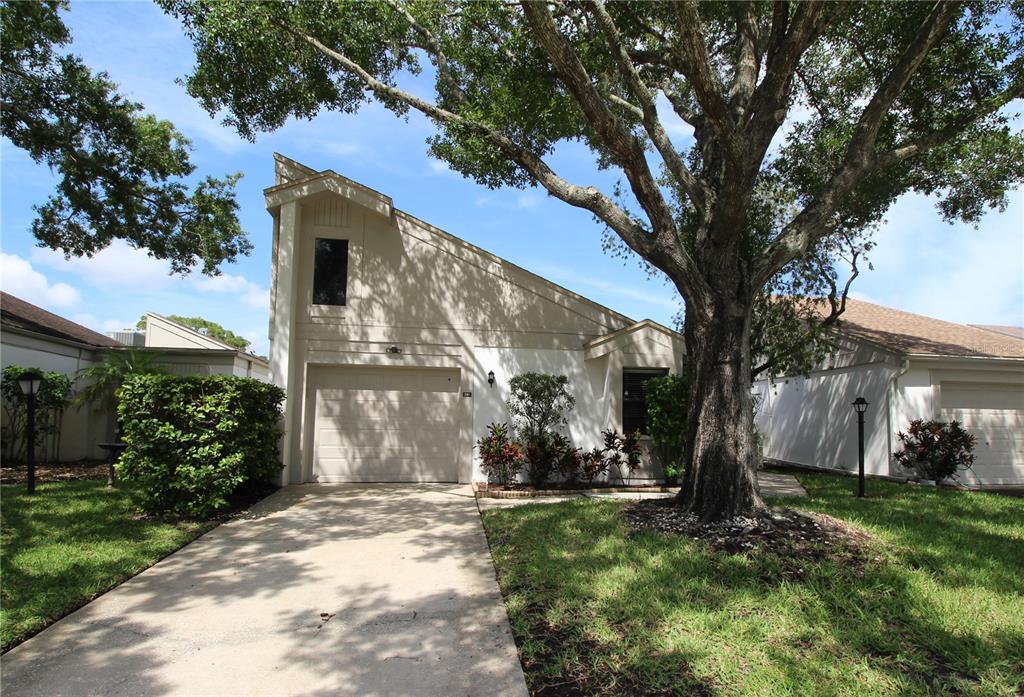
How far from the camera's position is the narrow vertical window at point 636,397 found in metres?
10.8

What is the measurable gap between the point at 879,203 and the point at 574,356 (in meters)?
5.98

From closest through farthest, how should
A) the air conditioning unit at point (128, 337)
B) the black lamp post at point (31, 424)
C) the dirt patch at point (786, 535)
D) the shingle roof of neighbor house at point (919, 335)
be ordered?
the dirt patch at point (786, 535) → the black lamp post at point (31, 424) → the shingle roof of neighbor house at point (919, 335) → the air conditioning unit at point (128, 337)

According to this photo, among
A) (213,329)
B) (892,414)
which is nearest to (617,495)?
(892,414)

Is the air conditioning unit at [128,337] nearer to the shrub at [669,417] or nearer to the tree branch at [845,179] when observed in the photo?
the shrub at [669,417]

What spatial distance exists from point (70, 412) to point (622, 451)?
11.7 m

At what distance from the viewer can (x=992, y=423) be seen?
41.6ft

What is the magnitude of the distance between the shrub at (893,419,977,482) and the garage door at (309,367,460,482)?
9.21m

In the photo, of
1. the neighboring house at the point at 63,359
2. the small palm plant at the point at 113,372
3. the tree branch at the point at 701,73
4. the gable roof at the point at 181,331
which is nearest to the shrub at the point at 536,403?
the tree branch at the point at 701,73

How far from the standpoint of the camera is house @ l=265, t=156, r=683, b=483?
10.5 metres

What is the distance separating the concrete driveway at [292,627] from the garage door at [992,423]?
38.1 ft

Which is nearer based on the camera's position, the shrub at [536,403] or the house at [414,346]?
the shrub at [536,403]

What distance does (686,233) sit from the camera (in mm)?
11656

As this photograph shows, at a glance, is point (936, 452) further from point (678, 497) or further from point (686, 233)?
point (678, 497)

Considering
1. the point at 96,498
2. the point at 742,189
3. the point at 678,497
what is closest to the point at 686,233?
the point at 742,189
